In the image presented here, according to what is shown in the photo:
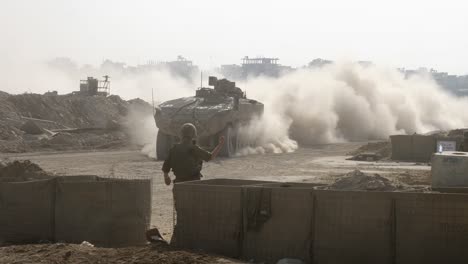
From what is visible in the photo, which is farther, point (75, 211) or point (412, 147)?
point (412, 147)

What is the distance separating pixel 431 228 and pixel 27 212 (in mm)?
4525

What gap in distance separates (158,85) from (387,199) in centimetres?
6686

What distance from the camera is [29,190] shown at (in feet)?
32.2

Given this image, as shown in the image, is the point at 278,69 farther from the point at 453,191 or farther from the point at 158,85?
the point at 453,191

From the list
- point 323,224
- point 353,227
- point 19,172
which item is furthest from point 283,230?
point 19,172

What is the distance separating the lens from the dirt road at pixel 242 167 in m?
19.7

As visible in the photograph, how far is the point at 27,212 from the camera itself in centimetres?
980

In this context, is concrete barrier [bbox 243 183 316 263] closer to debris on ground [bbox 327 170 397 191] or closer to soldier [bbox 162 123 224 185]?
debris on ground [bbox 327 170 397 191]

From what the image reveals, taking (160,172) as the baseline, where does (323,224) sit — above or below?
above

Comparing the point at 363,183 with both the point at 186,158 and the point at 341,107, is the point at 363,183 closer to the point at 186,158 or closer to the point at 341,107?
the point at 186,158

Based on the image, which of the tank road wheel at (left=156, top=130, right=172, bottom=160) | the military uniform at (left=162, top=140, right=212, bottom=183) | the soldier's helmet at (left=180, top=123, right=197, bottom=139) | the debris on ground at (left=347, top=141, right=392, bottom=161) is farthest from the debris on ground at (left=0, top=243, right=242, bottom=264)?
the debris on ground at (left=347, top=141, right=392, bottom=161)

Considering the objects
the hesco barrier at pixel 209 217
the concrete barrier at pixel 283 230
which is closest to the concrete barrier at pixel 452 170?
the concrete barrier at pixel 283 230

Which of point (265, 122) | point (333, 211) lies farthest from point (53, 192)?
point (265, 122)

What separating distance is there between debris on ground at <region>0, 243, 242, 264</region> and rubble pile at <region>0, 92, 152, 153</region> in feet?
69.0
